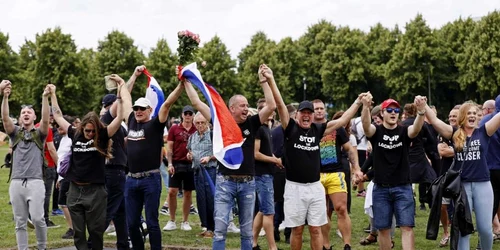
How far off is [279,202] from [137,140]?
133 inches

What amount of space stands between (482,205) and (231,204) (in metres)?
3.13

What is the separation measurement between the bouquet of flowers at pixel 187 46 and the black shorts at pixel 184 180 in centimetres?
411

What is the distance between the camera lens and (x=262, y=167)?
30.7 ft

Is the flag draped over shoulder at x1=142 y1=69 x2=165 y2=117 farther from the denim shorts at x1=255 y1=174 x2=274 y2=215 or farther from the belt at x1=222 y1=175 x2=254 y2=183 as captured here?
the belt at x1=222 y1=175 x2=254 y2=183

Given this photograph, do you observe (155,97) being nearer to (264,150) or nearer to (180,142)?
(264,150)

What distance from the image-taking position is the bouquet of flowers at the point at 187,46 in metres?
7.88

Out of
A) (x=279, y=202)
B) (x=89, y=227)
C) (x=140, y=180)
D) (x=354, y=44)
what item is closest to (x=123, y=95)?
(x=140, y=180)

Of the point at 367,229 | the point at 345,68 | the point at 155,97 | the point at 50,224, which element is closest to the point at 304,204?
the point at 155,97

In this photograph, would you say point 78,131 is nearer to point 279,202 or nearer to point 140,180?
point 140,180

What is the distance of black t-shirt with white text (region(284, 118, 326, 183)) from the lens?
8039 mm

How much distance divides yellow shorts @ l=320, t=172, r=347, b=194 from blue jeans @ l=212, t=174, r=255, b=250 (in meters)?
1.82

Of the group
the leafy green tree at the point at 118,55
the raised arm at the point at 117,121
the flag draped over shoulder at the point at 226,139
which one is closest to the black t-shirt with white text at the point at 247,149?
the flag draped over shoulder at the point at 226,139

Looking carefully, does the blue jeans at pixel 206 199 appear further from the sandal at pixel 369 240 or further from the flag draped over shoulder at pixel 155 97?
the sandal at pixel 369 240

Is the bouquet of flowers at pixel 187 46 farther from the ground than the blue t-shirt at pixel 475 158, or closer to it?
farther from the ground
